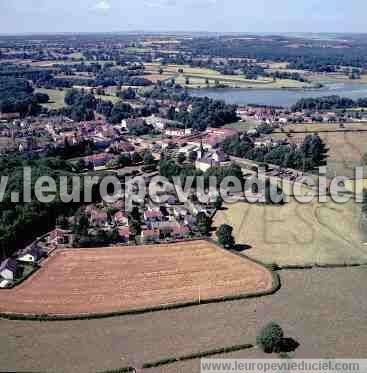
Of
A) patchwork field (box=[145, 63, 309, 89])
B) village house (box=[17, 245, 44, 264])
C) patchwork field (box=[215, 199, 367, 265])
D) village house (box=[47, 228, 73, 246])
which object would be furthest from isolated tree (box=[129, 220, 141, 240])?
patchwork field (box=[145, 63, 309, 89])

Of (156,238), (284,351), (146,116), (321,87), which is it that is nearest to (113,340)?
(284,351)

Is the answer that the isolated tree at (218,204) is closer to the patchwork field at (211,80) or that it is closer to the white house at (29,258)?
the white house at (29,258)

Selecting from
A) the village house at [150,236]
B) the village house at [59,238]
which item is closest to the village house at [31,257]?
the village house at [59,238]

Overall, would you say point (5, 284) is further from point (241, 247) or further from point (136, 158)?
point (136, 158)

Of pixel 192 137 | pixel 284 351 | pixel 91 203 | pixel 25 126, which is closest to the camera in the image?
pixel 284 351

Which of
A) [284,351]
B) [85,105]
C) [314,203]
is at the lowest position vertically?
[284,351]

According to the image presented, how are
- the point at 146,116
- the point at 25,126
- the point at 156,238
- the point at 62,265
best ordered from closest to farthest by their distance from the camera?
the point at 62,265, the point at 156,238, the point at 25,126, the point at 146,116

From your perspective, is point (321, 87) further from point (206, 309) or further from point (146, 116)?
point (206, 309)

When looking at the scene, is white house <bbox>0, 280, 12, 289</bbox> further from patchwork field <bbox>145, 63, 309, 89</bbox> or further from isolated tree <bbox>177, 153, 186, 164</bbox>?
patchwork field <bbox>145, 63, 309, 89</bbox>
